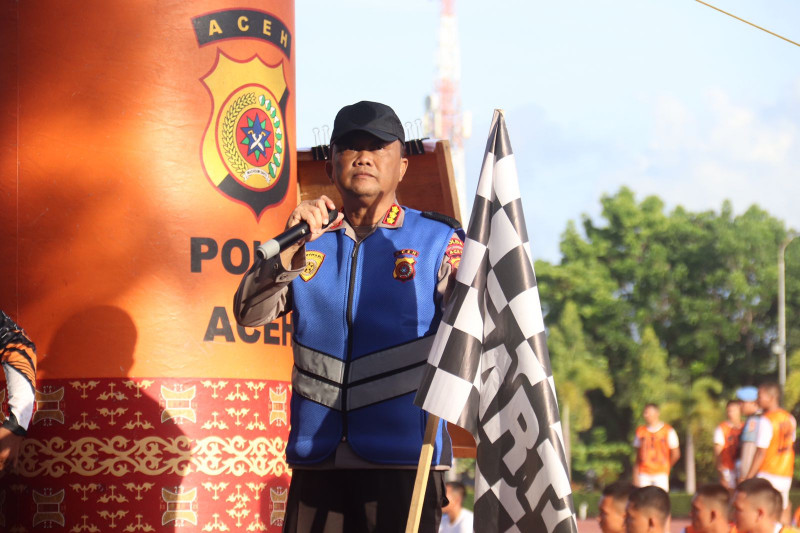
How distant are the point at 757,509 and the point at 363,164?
444cm

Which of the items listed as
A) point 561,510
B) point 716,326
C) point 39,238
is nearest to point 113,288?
point 39,238

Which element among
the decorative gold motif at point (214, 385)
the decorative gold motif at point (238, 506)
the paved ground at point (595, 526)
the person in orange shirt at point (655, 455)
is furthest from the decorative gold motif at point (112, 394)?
the paved ground at point (595, 526)

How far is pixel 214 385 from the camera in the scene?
6.41 m

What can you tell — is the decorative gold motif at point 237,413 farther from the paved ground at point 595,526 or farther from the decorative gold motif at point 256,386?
the paved ground at point 595,526

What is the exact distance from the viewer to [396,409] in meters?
3.97

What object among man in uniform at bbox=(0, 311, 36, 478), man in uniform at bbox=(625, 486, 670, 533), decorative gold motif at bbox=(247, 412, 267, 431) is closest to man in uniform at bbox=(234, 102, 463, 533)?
man in uniform at bbox=(0, 311, 36, 478)

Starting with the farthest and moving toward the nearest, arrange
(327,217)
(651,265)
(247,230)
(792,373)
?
(651,265)
(792,373)
(247,230)
(327,217)

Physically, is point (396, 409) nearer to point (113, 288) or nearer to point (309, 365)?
point (309, 365)

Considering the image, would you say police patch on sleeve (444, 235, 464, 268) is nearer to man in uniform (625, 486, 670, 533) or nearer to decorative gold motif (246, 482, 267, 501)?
decorative gold motif (246, 482, 267, 501)

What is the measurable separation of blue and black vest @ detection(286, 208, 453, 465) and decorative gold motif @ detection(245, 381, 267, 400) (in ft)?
8.25

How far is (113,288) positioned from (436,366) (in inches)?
114

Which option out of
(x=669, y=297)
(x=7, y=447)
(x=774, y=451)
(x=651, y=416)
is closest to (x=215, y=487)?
(x=7, y=447)

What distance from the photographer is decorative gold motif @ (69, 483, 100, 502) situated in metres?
6.10

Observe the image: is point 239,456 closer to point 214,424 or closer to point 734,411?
point 214,424
